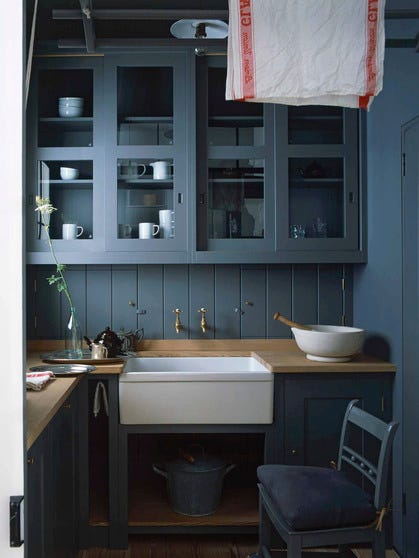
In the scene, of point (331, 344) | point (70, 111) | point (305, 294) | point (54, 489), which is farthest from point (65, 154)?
point (54, 489)

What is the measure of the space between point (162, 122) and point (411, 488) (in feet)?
6.93

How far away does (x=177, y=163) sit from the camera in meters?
3.13

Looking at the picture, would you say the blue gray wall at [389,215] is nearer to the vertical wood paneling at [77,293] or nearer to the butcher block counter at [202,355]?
the butcher block counter at [202,355]

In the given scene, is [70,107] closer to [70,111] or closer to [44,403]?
[70,111]

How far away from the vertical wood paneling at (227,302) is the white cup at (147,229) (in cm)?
48

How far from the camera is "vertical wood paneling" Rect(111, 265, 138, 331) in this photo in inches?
135

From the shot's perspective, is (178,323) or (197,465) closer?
(197,465)

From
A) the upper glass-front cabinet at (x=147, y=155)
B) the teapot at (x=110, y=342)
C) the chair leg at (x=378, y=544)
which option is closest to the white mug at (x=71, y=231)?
the upper glass-front cabinet at (x=147, y=155)

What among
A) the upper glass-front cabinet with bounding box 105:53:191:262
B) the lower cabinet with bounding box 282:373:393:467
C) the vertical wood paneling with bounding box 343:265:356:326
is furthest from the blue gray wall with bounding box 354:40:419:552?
the upper glass-front cabinet with bounding box 105:53:191:262

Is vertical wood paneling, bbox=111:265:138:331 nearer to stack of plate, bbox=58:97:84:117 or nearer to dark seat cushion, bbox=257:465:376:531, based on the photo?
stack of plate, bbox=58:97:84:117

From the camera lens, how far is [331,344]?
112 inches

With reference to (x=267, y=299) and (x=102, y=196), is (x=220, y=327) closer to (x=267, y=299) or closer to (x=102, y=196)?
(x=267, y=299)

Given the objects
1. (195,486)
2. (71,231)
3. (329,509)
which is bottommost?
(195,486)

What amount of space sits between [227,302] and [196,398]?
78cm
